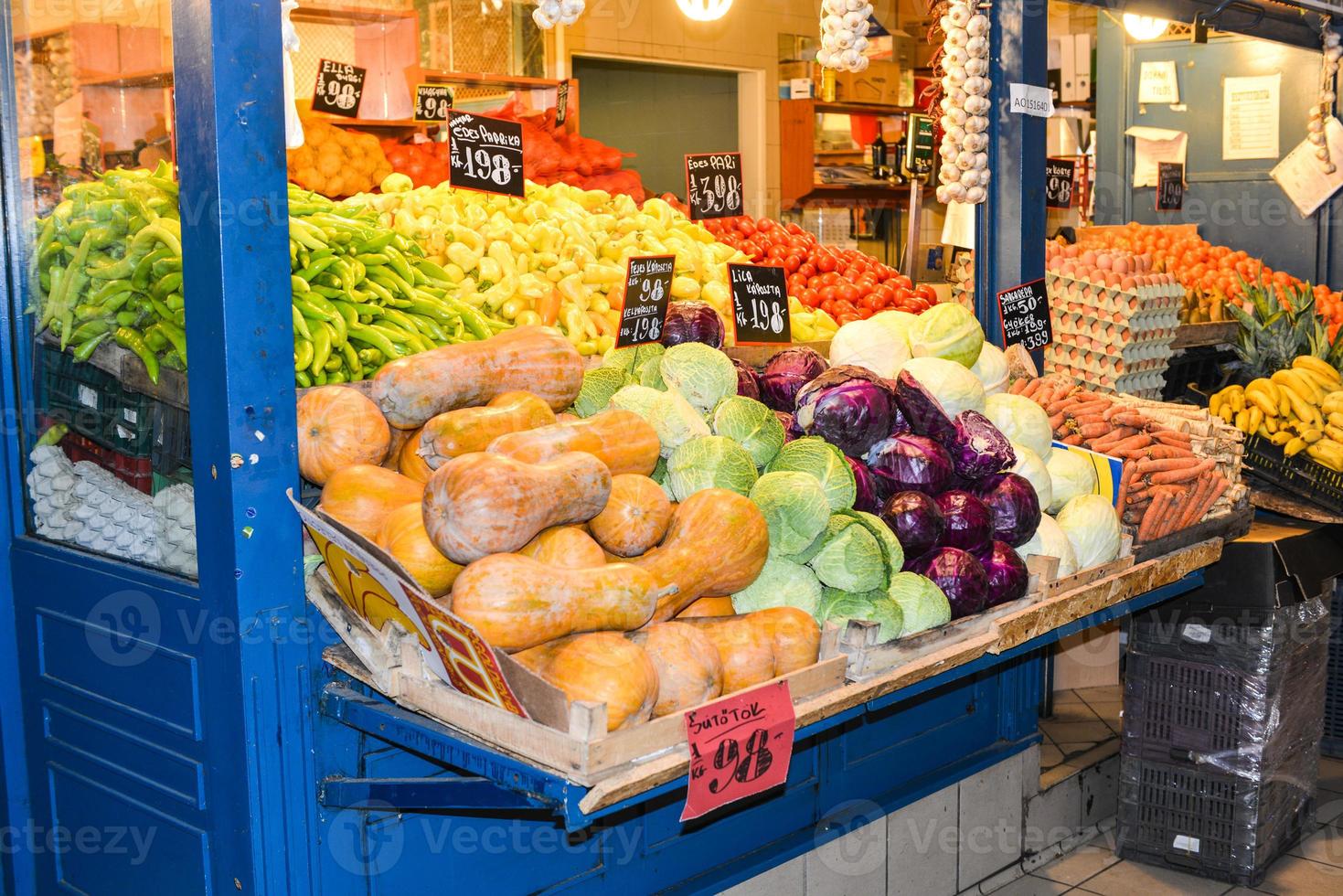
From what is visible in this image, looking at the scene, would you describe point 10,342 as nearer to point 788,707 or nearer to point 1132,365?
point 788,707

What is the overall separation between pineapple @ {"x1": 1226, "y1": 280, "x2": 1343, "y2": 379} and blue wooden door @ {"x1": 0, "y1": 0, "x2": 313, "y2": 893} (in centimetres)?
453

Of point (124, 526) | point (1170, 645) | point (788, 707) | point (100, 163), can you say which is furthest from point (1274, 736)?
point (100, 163)

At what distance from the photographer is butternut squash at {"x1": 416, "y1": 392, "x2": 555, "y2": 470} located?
2418mm

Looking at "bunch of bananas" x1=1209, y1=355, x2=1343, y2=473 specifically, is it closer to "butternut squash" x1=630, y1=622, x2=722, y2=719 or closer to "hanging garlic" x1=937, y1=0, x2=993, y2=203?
"hanging garlic" x1=937, y1=0, x2=993, y2=203

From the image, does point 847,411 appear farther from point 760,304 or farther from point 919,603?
point 760,304

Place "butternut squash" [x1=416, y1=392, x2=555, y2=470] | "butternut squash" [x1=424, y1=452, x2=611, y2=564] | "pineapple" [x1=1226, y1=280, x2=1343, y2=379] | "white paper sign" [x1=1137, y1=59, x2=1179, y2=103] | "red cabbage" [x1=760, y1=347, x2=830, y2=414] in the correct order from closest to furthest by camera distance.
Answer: "butternut squash" [x1=424, y1=452, x2=611, y2=564] < "butternut squash" [x1=416, y1=392, x2=555, y2=470] < "red cabbage" [x1=760, y1=347, x2=830, y2=414] < "pineapple" [x1=1226, y1=280, x2=1343, y2=379] < "white paper sign" [x1=1137, y1=59, x2=1179, y2=103]

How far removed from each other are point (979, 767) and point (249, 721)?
8.09 ft

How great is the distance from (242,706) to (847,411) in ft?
4.75

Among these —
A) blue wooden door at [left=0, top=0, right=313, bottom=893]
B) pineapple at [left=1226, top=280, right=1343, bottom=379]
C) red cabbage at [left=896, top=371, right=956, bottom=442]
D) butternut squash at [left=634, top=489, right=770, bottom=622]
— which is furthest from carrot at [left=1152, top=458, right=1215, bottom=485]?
blue wooden door at [left=0, top=0, right=313, bottom=893]

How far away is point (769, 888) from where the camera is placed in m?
3.32

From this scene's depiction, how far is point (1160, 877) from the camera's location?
4156mm

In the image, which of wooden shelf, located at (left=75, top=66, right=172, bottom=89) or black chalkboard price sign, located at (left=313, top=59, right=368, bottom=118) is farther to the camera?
black chalkboard price sign, located at (left=313, top=59, right=368, bottom=118)

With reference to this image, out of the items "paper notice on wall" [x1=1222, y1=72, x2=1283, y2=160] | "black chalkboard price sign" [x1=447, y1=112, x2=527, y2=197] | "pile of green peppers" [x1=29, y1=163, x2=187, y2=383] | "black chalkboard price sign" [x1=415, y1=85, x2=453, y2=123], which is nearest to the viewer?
"pile of green peppers" [x1=29, y1=163, x2=187, y2=383]

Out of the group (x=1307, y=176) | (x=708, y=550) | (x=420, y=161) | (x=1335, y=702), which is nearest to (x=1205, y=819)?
(x=1335, y=702)
